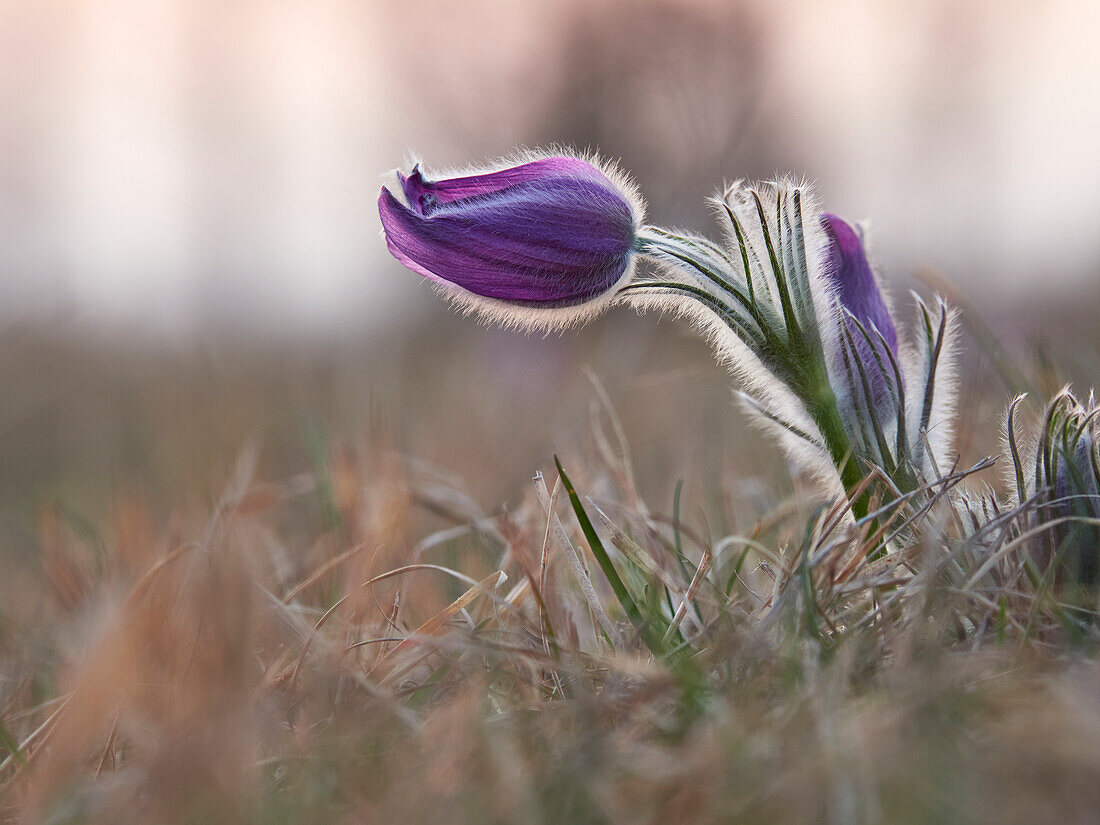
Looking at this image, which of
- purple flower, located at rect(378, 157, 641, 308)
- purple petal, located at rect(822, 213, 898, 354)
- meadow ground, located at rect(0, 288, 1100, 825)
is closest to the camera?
meadow ground, located at rect(0, 288, 1100, 825)

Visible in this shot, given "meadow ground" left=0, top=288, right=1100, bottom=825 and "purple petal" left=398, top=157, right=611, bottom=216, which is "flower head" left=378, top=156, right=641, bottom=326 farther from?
"meadow ground" left=0, top=288, right=1100, bottom=825

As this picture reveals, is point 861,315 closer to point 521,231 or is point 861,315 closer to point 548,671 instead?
point 521,231

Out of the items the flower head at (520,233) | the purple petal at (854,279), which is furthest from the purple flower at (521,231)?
the purple petal at (854,279)

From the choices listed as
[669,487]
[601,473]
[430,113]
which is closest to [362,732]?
[601,473]

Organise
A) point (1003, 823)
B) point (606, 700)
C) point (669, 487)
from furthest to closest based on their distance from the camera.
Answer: point (669, 487) → point (606, 700) → point (1003, 823)

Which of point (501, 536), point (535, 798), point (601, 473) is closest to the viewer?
point (535, 798)

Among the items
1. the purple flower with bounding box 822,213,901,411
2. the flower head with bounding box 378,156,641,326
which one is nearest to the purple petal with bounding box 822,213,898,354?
the purple flower with bounding box 822,213,901,411

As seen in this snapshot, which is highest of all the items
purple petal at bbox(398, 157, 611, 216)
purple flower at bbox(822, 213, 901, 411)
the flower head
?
purple petal at bbox(398, 157, 611, 216)

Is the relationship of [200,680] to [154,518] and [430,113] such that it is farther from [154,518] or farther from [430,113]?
[430,113]
